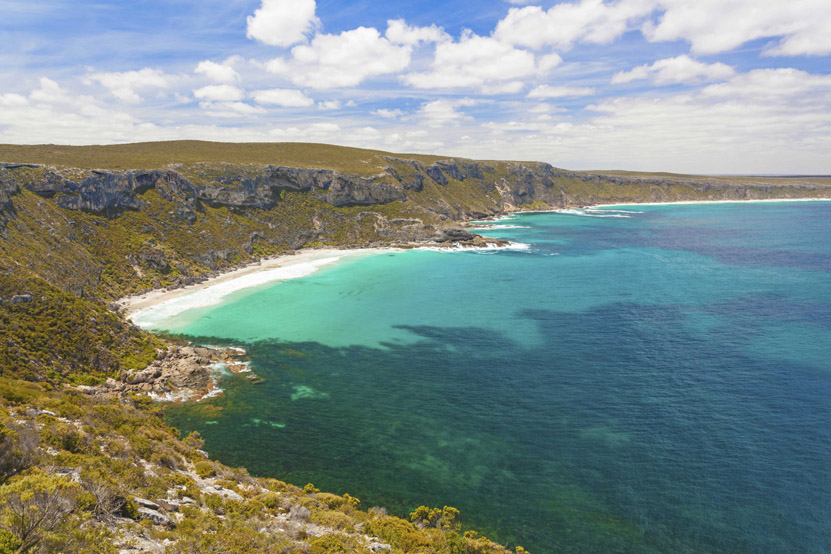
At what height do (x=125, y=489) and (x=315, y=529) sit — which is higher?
(x=125, y=489)

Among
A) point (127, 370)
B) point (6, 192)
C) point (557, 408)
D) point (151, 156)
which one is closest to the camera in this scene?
point (557, 408)

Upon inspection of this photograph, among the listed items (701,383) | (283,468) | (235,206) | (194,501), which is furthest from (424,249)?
(194,501)

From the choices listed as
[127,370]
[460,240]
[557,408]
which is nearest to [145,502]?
[127,370]

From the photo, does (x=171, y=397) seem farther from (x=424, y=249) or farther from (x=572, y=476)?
(x=424, y=249)

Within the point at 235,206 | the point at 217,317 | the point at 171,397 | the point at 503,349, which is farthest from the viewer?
the point at 235,206

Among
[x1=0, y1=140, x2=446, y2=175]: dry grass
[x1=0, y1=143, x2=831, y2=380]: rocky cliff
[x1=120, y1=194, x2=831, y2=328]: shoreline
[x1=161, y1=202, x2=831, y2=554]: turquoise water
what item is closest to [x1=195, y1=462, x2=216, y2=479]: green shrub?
[x1=161, y1=202, x2=831, y2=554]: turquoise water

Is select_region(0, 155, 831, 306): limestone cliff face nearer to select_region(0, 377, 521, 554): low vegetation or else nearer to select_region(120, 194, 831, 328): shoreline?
select_region(120, 194, 831, 328): shoreline

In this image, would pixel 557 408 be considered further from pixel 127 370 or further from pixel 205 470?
pixel 127 370
